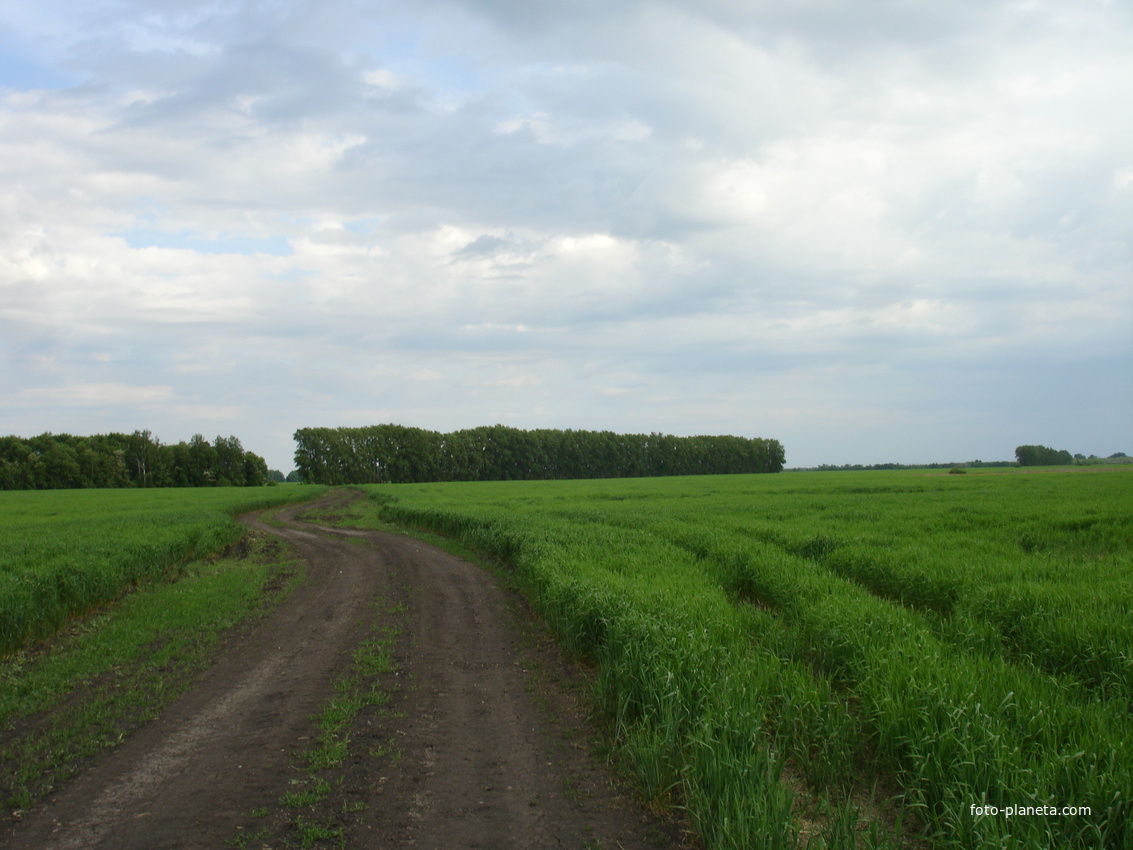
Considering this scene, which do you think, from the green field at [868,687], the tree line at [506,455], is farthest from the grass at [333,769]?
the tree line at [506,455]

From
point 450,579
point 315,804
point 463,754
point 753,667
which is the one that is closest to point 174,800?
point 315,804

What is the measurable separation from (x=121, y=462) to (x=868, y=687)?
120184mm

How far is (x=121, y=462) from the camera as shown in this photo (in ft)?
333

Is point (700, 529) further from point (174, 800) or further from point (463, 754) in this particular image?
point (174, 800)

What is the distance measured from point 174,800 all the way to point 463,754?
2418 mm

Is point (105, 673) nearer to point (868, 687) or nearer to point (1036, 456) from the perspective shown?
point (868, 687)

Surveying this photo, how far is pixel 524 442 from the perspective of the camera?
13075 cm

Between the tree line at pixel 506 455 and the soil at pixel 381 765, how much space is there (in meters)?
111

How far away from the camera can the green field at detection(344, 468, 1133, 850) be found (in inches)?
175

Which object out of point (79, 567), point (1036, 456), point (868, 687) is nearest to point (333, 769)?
point (868, 687)

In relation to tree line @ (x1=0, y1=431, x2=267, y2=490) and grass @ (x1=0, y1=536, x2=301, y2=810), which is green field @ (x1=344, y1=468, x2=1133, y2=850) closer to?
grass @ (x1=0, y1=536, x2=301, y2=810)

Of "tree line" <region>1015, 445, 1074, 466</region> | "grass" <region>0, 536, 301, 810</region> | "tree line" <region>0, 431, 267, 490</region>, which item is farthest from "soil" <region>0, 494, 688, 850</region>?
"tree line" <region>1015, 445, 1074, 466</region>

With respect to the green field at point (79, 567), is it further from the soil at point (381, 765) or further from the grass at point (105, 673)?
the soil at point (381, 765)

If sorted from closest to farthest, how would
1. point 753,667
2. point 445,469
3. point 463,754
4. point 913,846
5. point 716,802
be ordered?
point 913,846 → point 716,802 → point 463,754 → point 753,667 → point 445,469
